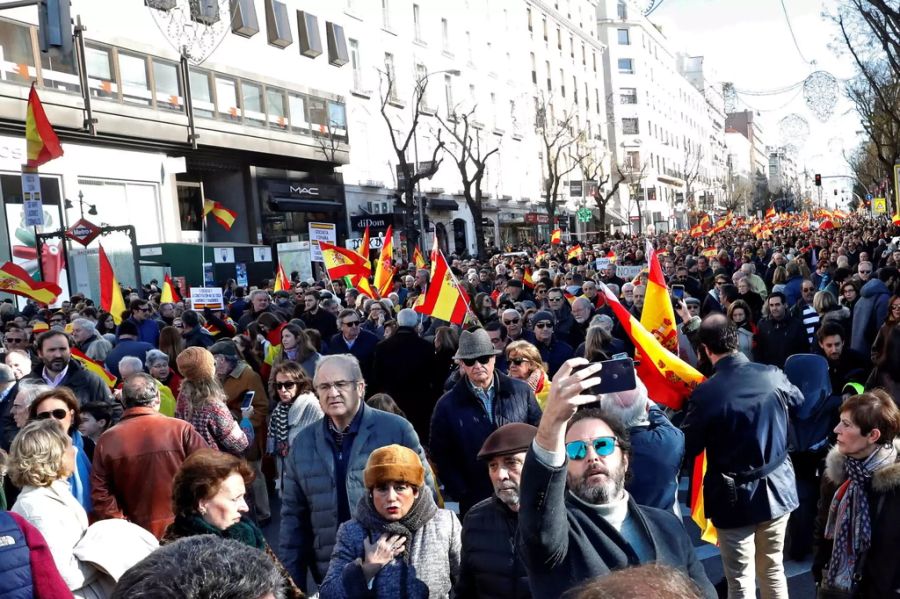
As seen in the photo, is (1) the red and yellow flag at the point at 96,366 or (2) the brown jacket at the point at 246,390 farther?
(1) the red and yellow flag at the point at 96,366

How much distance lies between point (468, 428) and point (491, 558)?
6.35ft

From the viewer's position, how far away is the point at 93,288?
74.7 ft

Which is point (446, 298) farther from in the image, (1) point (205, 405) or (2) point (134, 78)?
(2) point (134, 78)

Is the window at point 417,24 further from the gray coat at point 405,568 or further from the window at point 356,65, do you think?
the gray coat at point 405,568

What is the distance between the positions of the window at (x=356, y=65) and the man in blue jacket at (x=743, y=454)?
37385mm

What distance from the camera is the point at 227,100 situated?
33094mm

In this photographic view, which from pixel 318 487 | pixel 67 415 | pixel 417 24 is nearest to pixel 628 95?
pixel 417 24

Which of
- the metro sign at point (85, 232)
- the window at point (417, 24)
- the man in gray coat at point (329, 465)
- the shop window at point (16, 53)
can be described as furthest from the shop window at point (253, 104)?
the man in gray coat at point (329, 465)

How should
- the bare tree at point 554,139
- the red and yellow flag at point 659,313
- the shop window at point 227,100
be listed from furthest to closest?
the bare tree at point 554,139, the shop window at point 227,100, the red and yellow flag at point 659,313

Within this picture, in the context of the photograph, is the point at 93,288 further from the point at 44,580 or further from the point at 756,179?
the point at 756,179

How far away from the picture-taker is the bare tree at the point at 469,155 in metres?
39.8

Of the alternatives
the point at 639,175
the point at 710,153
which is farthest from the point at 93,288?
the point at 710,153

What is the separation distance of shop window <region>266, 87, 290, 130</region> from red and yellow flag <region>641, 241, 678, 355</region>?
29.6 meters

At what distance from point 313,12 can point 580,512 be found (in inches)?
1481
